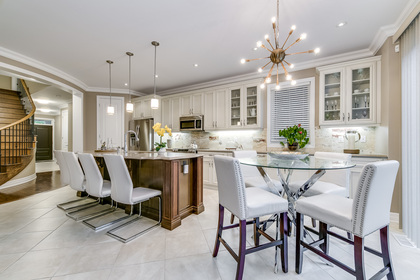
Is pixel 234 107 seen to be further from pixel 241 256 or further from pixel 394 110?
pixel 241 256

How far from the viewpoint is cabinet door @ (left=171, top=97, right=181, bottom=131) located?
5.30m

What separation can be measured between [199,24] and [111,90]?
4.35 m

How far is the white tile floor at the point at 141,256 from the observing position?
62.4 inches

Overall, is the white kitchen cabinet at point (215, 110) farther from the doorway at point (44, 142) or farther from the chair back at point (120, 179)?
Answer: the doorway at point (44, 142)

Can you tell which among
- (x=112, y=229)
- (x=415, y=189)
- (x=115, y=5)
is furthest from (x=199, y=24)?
(x=415, y=189)

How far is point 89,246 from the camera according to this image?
199 centimetres

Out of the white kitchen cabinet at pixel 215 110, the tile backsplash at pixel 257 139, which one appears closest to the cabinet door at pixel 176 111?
the tile backsplash at pixel 257 139

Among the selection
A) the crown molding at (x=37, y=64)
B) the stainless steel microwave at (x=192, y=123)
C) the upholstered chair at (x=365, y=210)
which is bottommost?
the upholstered chair at (x=365, y=210)

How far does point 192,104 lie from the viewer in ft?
16.6

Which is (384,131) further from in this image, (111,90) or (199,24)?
(111,90)

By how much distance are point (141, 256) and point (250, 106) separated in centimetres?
357

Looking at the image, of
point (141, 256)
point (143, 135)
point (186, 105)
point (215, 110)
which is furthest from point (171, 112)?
point (141, 256)

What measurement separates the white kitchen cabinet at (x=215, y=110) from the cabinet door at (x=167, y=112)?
48.4 inches

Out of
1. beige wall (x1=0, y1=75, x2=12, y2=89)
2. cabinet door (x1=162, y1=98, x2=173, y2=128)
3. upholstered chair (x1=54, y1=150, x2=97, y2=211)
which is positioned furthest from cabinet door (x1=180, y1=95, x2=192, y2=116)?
beige wall (x1=0, y1=75, x2=12, y2=89)
